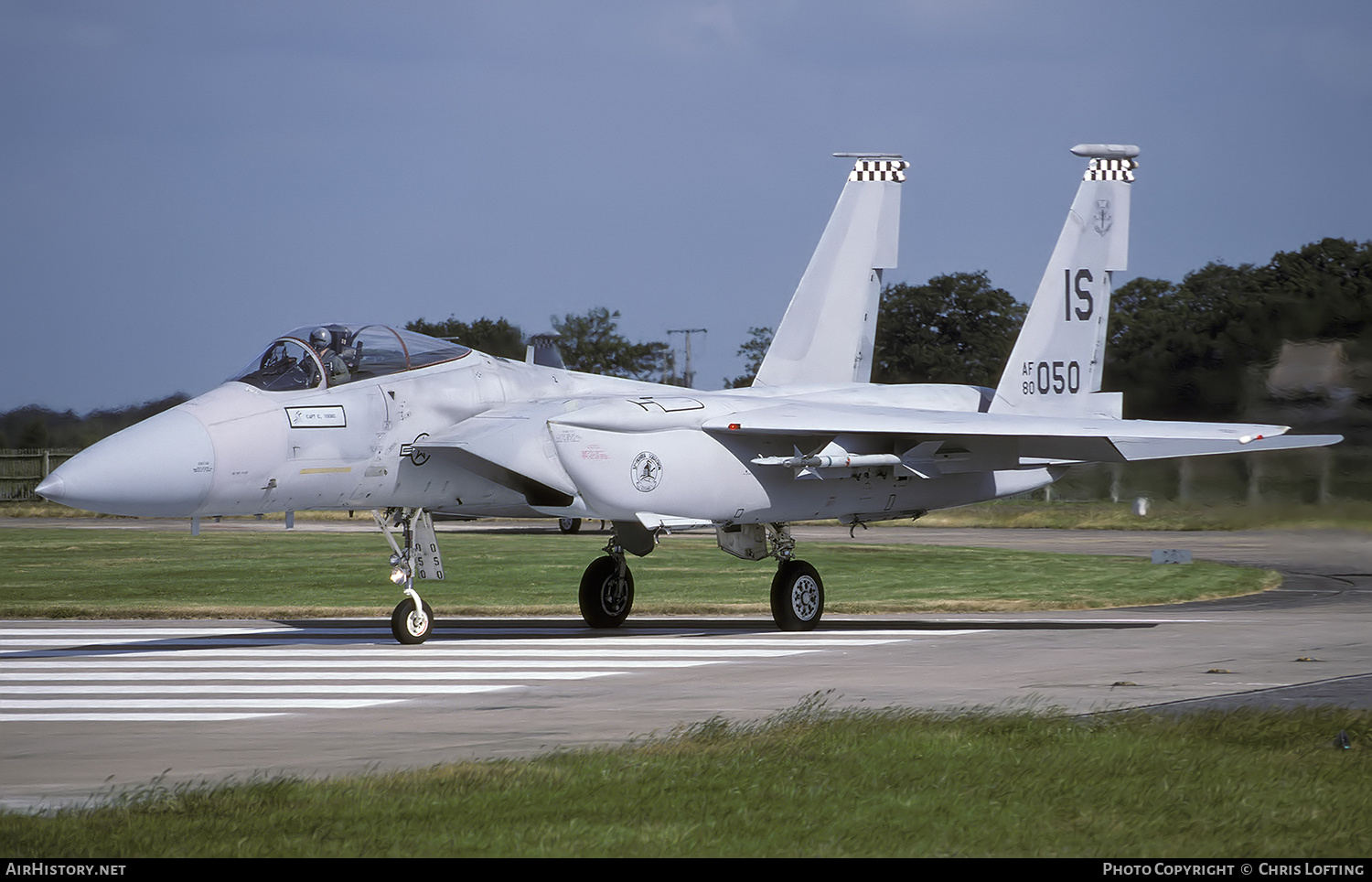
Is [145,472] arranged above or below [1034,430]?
below

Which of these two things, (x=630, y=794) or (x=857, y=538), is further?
(x=857, y=538)

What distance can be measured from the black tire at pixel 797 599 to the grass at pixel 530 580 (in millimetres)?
2122

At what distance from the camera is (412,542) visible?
13648 millimetres

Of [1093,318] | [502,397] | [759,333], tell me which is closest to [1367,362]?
[1093,318]

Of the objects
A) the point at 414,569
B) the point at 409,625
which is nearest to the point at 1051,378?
the point at 414,569

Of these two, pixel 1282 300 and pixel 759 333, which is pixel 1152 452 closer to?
pixel 1282 300

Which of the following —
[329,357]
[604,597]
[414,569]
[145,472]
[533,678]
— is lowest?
[533,678]

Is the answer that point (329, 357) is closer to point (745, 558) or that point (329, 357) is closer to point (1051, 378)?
point (745, 558)

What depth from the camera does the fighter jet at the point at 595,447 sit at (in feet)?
39.8

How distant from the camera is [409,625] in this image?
13.7m

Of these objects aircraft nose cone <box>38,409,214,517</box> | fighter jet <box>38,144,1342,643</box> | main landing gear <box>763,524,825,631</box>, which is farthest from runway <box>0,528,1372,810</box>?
aircraft nose cone <box>38,409,214,517</box>

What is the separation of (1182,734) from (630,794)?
3.17m

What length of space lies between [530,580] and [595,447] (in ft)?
27.5

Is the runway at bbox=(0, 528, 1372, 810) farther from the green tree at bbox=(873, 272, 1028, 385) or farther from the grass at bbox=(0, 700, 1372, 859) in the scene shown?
the green tree at bbox=(873, 272, 1028, 385)
